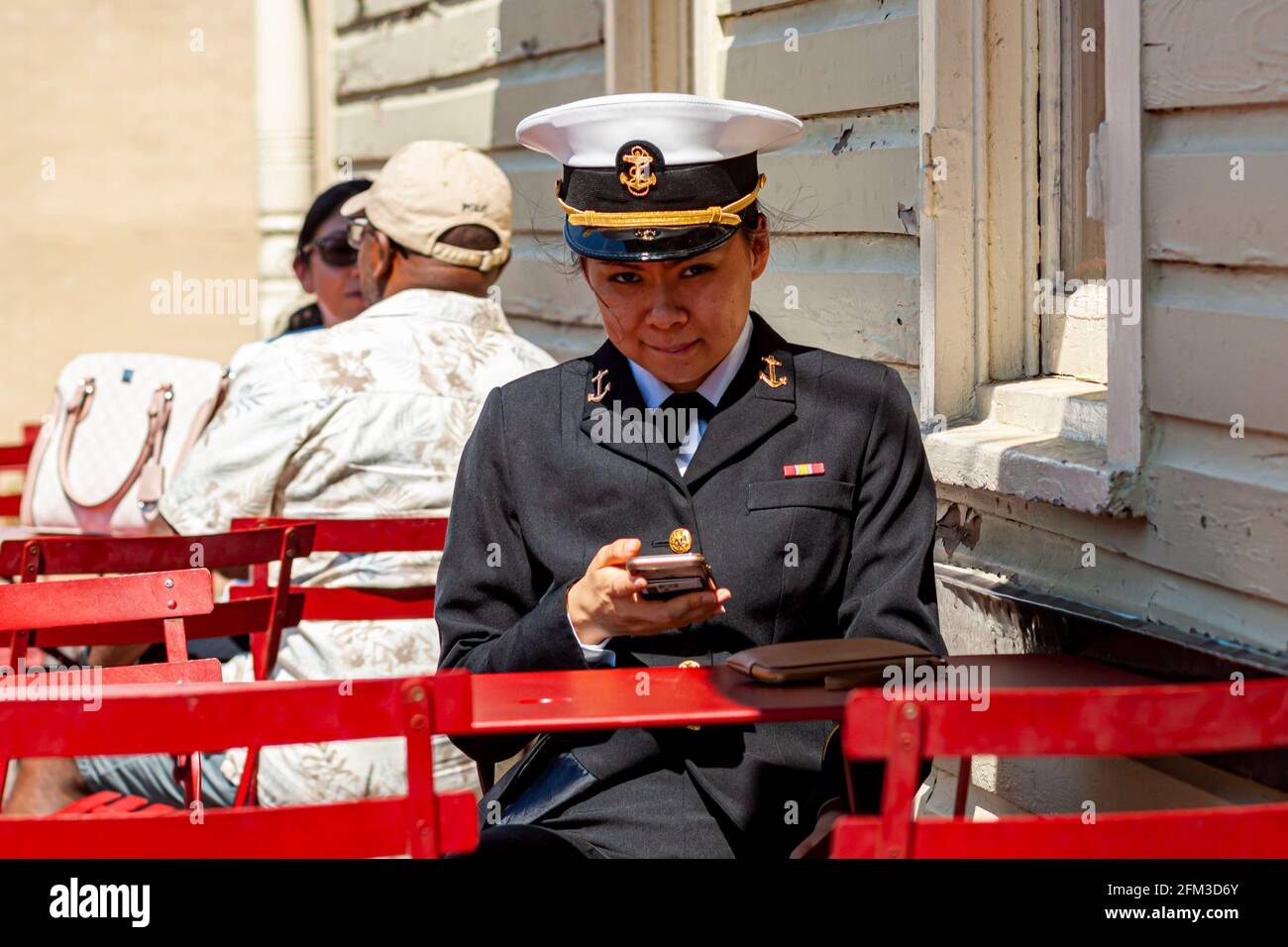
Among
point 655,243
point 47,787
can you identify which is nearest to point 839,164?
point 655,243

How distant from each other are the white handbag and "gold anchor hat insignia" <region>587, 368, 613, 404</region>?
226 centimetres

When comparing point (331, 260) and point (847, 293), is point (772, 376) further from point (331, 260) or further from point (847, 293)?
point (331, 260)

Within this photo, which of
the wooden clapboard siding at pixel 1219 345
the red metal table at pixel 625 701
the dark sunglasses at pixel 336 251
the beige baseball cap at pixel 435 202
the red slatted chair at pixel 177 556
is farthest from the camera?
the dark sunglasses at pixel 336 251

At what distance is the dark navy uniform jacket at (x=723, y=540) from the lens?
2295 millimetres

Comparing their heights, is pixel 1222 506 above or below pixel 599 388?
below

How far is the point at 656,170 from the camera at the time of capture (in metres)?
2.34

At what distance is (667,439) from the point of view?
2.47m

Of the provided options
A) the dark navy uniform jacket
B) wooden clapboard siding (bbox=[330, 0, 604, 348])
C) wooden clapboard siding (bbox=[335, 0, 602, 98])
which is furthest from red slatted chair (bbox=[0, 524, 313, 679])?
wooden clapboard siding (bbox=[335, 0, 602, 98])

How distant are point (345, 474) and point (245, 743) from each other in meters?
1.92

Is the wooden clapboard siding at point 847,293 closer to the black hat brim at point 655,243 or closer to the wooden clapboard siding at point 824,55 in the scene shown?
the wooden clapboard siding at point 824,55

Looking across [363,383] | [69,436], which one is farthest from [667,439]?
[69,436]

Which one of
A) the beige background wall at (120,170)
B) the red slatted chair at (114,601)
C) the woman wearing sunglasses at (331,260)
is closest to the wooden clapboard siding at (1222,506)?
A: the red slatted chair at (114,601)

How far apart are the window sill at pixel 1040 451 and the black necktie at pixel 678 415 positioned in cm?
73

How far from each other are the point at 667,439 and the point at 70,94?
48.2 feet
